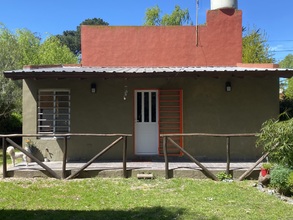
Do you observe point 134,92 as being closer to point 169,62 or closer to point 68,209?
point 169,62

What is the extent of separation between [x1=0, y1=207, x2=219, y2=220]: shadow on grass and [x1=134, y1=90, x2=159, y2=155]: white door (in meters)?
5.06

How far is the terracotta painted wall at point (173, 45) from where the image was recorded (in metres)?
14.0

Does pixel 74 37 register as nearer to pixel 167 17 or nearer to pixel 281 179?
pixel 167 17

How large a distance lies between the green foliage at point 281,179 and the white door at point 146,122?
174 inches

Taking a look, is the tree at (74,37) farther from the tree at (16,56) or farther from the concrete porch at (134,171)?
the concrete porch at (134,171)

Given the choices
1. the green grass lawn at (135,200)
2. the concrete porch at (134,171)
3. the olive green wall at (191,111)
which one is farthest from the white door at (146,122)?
the green grass lawn at (135,200)

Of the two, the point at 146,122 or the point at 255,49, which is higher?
the point at 255,49

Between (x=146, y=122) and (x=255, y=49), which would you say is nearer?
(x=146, y=122)

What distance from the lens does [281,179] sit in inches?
298

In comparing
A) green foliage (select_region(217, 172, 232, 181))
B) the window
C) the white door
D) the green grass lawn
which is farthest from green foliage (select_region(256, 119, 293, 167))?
the window

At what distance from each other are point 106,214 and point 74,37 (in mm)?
53744

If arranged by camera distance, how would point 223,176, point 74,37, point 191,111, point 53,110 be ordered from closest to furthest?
point 223,176 → point 191,111 → point 53,110 → point 74,37

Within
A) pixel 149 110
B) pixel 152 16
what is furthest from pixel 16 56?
pixel 152 16

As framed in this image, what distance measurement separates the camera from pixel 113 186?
8266 mm
